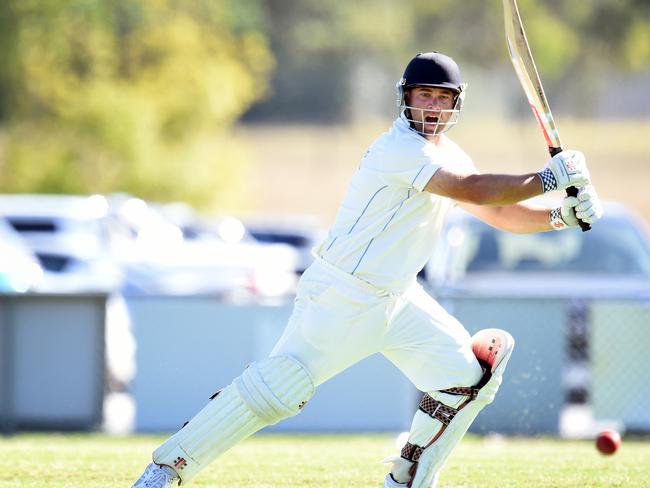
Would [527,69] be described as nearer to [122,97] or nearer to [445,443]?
[445,443]

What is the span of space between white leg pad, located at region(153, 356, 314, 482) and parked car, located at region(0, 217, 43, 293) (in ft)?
28.7

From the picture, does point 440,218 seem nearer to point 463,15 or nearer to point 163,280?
point 163,280

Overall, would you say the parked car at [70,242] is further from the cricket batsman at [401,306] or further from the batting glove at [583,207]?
the batting glove at [583,207]

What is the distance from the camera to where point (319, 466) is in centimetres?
759

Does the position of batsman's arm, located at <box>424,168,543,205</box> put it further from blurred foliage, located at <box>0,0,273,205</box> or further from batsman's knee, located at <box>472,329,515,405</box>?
blurred foliage, located at <box>0,0,273,205</box>

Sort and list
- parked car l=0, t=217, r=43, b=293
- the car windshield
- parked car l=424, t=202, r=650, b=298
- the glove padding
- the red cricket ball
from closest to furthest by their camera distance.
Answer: the glove padding → the red cricket ball → parked car l=424, t=202, r=650, b=298 → the car windshield → parked car l=0, t=217, r=43, b=293

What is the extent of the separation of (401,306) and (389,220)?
0.39 meters

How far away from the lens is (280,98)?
179 ft

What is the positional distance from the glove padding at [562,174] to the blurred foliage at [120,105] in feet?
73.3

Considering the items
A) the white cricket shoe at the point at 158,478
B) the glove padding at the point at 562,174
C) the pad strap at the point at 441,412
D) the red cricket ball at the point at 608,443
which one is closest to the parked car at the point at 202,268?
the red cricket ball at the point at 608,443

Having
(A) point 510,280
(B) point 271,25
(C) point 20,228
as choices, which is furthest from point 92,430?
(B) point 271,25

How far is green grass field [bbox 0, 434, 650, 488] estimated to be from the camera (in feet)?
22.4

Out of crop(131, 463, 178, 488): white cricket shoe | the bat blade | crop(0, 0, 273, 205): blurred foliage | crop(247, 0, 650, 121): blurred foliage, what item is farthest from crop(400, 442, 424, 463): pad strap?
crop(247, 0, 650, 121): blurred foliage

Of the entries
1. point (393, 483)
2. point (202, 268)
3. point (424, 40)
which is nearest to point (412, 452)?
point (393, 483)
